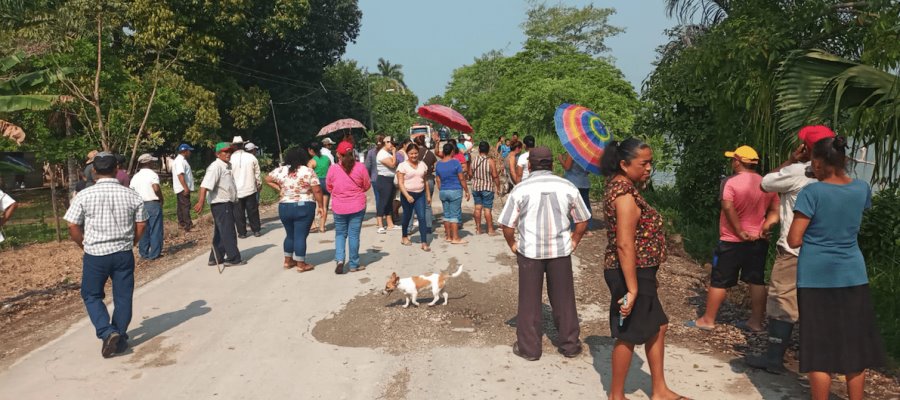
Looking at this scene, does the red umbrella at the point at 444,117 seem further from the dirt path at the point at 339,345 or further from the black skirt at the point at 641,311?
the black skirt at the point at 641,311

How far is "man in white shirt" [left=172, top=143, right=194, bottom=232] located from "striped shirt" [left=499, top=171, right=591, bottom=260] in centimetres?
733

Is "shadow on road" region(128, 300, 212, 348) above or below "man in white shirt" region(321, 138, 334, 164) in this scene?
below

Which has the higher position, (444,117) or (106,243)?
(444,117)

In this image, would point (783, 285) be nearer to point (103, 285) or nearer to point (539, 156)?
point (539, 156)

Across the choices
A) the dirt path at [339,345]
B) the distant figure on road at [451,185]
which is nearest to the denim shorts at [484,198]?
the distant figure on road at [451,185]

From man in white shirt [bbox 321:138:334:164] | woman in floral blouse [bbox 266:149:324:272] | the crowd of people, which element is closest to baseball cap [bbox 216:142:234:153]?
the crowd of people

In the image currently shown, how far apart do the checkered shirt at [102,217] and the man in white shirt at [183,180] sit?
5.13m

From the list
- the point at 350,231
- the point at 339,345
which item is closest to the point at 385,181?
the point at 350,231

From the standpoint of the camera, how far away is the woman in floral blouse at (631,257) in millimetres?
4027

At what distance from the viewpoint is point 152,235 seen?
396 inches

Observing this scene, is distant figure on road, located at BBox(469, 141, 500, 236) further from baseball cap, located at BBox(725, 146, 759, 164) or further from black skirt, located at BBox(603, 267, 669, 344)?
black skirt, located at BBox(603, 267, 669, 344)

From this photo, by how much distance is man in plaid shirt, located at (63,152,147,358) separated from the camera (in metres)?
5.52

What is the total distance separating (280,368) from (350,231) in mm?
3314

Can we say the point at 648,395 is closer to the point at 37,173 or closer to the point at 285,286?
the point at 285,286
